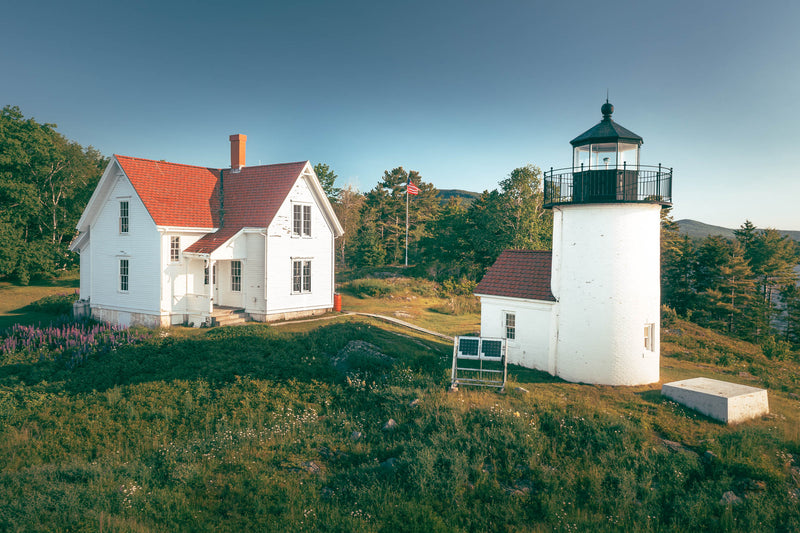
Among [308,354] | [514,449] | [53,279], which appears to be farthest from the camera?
[53,279]

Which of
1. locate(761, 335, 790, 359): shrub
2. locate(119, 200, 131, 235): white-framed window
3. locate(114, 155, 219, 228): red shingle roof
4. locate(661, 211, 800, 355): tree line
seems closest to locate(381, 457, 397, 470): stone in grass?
locate(114, 155, 219, 228): red shingle roof

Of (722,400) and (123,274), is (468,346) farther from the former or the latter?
(123,274)

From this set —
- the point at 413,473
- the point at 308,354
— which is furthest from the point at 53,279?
the point at 413,473

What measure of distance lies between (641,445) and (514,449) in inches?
116

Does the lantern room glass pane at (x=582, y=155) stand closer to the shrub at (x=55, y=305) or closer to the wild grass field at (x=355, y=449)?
the wild grass field at (x=355, y=449)

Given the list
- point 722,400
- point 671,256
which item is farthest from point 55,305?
point 671,256

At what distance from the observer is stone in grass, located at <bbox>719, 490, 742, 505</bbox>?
9281 mm

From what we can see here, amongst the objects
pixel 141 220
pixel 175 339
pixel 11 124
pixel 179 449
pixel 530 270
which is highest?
pixel 11 124

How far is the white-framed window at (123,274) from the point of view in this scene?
908 inches

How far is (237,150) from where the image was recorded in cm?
2594

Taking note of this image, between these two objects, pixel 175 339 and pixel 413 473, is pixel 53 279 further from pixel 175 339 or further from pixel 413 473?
pixel 413 473

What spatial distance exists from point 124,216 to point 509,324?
59.2ft

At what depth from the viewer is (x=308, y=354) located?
17.6m

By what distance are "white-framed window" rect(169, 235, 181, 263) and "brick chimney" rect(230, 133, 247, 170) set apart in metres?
5.68
